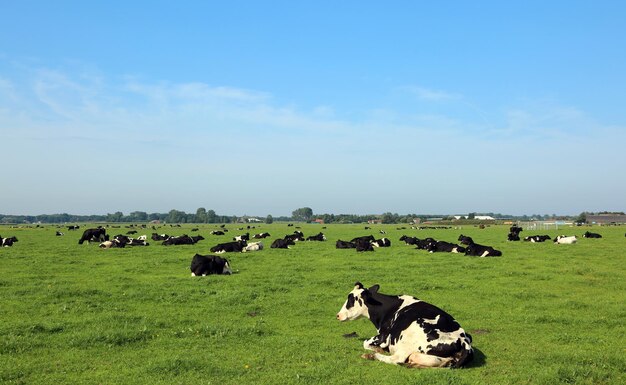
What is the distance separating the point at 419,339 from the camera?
9383 millimetres

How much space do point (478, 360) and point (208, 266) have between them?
1424 centimetres

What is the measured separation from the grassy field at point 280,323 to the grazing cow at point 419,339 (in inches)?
12.8

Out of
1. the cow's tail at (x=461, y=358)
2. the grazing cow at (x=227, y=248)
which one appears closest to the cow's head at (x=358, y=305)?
the cow's tail at (x=461, y=358)

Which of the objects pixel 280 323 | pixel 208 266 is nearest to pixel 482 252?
pixel 208 266

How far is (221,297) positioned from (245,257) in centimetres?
1341

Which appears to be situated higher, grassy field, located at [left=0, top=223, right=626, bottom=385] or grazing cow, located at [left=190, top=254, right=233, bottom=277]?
grazing cow, located at [left=190, top=254, right=233, bottom=277]

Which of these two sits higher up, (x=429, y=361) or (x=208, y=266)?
(x=208, y=266)

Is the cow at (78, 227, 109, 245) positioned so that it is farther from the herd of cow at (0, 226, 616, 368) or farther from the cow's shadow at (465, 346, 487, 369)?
the cow's shadow at (465, 346, 487, 369)

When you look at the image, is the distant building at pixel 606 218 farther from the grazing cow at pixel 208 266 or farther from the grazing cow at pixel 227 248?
the grazing cow at pixel 208 266

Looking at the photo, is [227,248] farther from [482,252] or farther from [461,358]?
[461,358]

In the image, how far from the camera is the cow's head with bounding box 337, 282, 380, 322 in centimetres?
1212

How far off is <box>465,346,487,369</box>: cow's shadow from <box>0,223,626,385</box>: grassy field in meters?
0.04

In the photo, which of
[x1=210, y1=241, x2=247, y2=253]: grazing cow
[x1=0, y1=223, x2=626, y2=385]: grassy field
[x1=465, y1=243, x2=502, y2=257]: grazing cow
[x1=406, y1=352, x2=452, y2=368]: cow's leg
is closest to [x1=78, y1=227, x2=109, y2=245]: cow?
[x1=210, y1=241, x2=247, y2=253]: grazing cow

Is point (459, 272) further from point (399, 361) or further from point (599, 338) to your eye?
point (399, 361)
